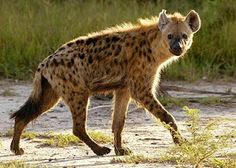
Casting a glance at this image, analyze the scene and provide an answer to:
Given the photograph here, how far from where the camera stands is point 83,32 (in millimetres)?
9852

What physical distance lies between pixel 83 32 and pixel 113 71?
12.1 feet

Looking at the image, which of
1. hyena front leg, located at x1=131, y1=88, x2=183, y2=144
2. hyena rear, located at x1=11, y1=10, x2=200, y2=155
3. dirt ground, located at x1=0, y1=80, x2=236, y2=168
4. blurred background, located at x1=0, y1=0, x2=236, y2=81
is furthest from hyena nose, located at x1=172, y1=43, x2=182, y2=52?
blurred background, located at x1=0, y1=0, x2=236, y2=81

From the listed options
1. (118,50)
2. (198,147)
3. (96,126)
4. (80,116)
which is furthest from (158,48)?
(198,147)

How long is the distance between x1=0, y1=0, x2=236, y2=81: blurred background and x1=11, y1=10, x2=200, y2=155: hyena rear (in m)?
3.07

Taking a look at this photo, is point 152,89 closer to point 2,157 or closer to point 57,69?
point 57,69

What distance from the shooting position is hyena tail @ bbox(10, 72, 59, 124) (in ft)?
19.9

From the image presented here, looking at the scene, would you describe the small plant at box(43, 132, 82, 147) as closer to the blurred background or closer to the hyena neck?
the hyena neck

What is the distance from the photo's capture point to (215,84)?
942 cm

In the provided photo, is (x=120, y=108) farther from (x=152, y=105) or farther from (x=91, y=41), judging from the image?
(x=91, y=41)

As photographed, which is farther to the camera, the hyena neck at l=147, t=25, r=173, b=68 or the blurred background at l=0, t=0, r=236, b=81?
the blurred background at l=0, t=0, r=236, b=81

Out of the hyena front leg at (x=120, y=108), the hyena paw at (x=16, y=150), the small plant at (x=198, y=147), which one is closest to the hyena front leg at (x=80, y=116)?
the hyena front leg at (x=120, y=108)

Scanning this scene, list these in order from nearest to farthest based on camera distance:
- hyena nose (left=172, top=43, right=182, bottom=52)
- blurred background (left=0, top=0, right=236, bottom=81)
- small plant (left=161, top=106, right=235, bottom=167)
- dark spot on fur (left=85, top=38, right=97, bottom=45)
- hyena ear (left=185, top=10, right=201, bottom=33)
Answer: small plant (left=161, top=106, right=235, bottom=167) < hyena nose (left=172, top=43, right=182, bottom=52) < dark spot on fur (left=85, top=38, right=97, bottom=45) < hyena ear (left=185, top=10, right=201, bottom=33) < blurred background (left=0, top=0, right=236, bottom=81)

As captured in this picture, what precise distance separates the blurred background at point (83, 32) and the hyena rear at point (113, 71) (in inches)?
121

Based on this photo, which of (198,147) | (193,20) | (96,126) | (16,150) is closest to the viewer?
(198,147)
